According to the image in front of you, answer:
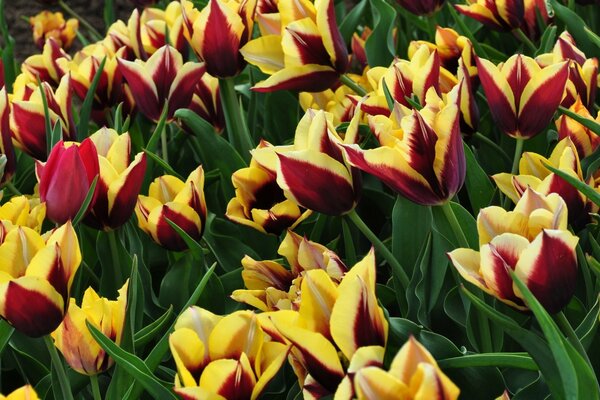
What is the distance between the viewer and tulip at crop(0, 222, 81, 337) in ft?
2.39

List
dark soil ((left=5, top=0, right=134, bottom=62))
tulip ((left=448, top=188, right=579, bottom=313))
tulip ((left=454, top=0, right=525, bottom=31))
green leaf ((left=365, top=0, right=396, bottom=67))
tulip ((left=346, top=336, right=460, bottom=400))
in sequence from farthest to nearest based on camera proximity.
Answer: dark soil ((left=5, top=0, right=134, bottom=62)) → green leaf ((left=365, top=0, right=396, bottom=67)) → tulip ((left=454, top=0, right=525, bottom=31)) → tulip ((left=448, top=188, right=579, bottom=313)) → tulip ((left=346, top=336, right=460, bottom=400))

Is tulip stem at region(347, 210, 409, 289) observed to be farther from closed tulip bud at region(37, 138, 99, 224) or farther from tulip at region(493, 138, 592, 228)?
closed tulip bud at region(37, 138, 99, 224)

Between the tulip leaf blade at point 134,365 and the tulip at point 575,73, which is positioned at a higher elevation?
the tulip at point 575,73

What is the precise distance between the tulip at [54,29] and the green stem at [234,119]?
1080 mm

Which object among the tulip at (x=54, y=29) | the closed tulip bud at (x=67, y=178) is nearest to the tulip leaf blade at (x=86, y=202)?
the closed tulip bud at (x=67, y=178)

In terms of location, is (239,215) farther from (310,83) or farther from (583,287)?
(583,287)

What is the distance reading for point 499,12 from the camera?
4.15 ft

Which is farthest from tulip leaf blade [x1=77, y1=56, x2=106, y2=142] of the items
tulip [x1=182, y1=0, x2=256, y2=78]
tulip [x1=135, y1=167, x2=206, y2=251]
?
tulip [x1=135, y1=167, x2=206, y2=251]

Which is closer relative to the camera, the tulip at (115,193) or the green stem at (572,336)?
the green stem at (572,336)

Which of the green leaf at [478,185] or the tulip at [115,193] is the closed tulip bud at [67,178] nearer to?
the tulip at [115,193]

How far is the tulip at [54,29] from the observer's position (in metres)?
2.31

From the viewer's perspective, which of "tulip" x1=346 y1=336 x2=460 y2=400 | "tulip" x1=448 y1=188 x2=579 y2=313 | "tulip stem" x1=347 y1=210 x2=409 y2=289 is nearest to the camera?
"tulip" x1=346 y1=336 x2=460 y2=400

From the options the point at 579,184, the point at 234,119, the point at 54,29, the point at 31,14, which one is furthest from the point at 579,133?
the point at 31,14

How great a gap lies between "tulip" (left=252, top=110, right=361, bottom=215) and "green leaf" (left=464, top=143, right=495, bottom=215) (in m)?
0.17
